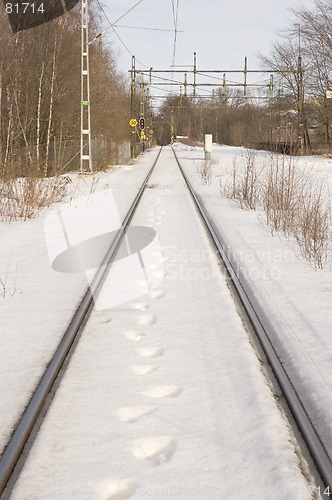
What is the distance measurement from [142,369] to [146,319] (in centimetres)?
109

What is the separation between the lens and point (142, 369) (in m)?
3.85

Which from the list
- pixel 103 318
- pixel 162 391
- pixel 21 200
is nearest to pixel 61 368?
pixel 162 391

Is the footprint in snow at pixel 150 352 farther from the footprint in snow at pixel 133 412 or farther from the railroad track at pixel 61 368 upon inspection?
the footprint in snow at pixel 133 412

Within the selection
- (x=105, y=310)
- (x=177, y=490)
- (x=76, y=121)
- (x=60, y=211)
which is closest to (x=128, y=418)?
(x=177, y=490)

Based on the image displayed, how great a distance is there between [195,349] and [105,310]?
124 centimetres

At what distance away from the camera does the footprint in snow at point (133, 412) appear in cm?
318

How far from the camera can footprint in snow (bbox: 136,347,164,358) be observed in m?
4.11

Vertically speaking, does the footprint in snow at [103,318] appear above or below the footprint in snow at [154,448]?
above

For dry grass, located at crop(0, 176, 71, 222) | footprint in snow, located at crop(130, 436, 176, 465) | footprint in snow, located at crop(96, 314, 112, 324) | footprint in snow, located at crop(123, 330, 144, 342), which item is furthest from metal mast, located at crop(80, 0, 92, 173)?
footprint in snow, located at crop(130, 436, 176, 465)

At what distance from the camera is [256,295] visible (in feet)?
18.9

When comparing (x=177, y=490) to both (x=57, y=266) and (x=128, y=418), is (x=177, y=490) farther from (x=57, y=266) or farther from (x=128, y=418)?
(x=57, y=266)

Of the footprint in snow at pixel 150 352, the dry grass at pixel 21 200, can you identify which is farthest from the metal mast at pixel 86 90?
the footprint in snow at pixel 150 352

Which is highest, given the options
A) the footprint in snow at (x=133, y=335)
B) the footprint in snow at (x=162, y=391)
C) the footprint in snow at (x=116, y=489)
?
the footprint in snow at (x=133, y=335)

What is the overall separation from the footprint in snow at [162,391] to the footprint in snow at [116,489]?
88 cm
